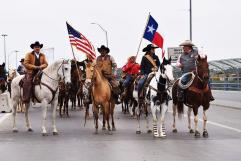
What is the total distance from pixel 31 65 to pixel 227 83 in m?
21.5

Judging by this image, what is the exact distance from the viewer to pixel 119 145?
13.5 metres

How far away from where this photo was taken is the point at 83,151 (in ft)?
40.9

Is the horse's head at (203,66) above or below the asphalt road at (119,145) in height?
above

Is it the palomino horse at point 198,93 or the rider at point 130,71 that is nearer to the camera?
the palomino horse at point 198,93

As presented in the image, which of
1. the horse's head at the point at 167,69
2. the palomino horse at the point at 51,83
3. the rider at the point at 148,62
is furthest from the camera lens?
the palomino horse at the point at 51,83

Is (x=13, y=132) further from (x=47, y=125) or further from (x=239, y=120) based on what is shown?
(x=239, y=120)

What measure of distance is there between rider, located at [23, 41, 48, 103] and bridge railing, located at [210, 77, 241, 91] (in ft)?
62.6

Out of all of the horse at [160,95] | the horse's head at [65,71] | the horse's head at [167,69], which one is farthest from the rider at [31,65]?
the horse's head at [167,69]

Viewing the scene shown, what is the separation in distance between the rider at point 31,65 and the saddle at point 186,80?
4.08 m

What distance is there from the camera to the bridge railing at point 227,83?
113ft

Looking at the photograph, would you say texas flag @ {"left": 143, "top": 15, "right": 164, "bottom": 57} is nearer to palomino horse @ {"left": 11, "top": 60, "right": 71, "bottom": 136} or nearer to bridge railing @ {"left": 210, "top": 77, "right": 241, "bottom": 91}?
palomino horse @ {"left": 11, "top": 60, "right": 71, "bottom": 136}

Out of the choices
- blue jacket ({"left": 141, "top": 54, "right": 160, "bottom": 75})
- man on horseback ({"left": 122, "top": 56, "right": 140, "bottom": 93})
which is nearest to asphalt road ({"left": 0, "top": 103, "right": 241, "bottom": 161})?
blue jacket ({"left": 141, "top": 54, "right": 160, "bottom": 75})

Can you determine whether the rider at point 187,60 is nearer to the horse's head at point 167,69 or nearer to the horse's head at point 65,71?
the horse's head at point 167,69

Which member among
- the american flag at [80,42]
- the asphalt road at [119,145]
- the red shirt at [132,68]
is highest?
the american flag at [80,42]
